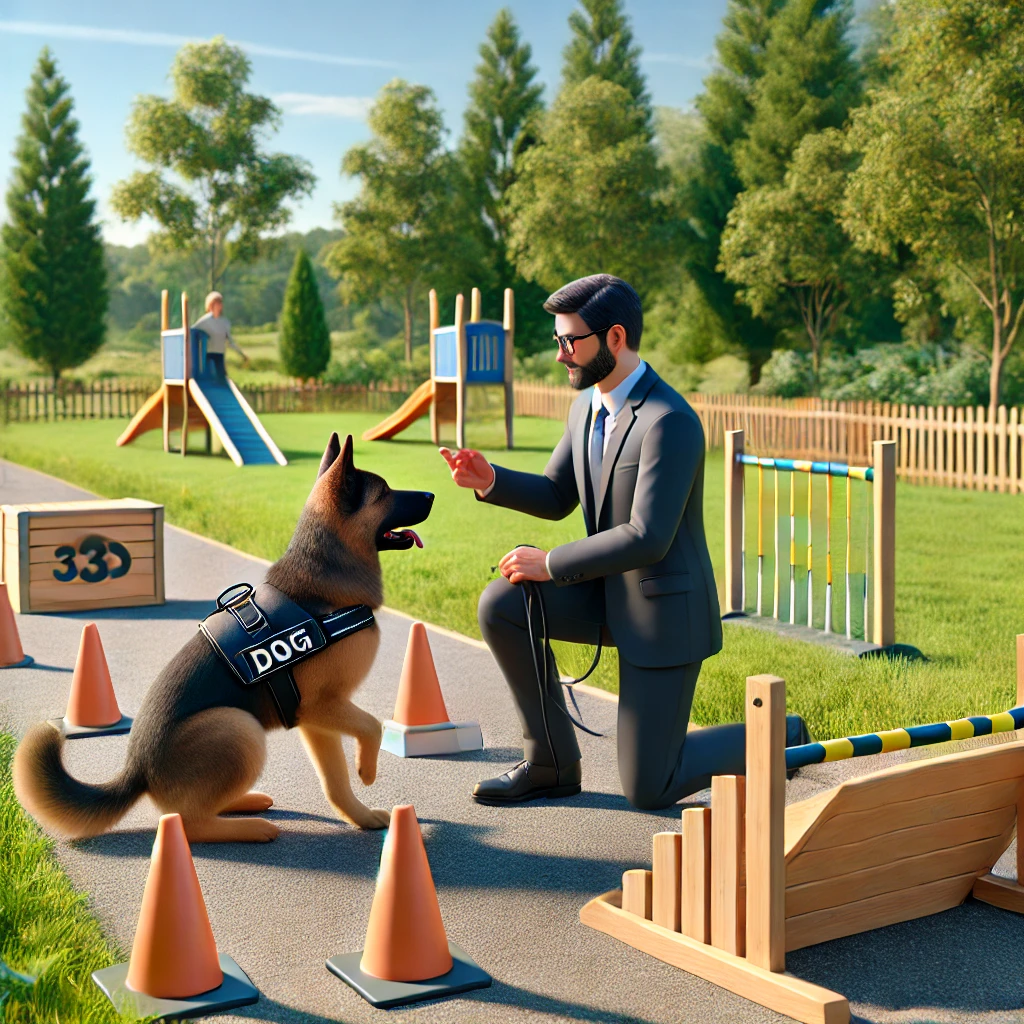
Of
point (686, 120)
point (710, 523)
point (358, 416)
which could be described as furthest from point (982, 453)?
point (686, 120)

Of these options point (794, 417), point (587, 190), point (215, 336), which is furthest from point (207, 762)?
point (587, 190)

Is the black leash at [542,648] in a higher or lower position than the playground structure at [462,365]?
lower

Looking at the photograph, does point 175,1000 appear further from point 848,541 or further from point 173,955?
point 848,541

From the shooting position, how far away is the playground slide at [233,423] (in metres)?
20.9

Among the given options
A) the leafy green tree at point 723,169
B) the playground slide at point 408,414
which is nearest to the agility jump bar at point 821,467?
the playground slide at point 408,414

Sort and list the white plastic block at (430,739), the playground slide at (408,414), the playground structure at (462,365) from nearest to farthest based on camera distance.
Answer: the white plastic block at (430,739) < the playground structure at (462,365) < the playground slide at (408,414)

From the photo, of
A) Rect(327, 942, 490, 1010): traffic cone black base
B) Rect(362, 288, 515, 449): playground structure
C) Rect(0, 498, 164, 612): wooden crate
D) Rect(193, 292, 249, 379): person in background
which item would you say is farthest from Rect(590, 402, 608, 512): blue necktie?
Rect(193, 292, 249, 379): person in background

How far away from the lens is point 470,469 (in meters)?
4.99

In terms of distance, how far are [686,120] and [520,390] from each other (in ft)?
55.9

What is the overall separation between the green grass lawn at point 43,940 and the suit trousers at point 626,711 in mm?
1821

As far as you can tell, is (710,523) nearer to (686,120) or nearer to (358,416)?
(358,416)

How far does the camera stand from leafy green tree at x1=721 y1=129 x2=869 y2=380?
97.3ft

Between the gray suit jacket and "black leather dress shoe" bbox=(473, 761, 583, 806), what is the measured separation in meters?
0.78

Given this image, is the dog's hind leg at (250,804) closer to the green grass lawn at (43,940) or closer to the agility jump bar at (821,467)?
the green grass lawn at (43,940)
